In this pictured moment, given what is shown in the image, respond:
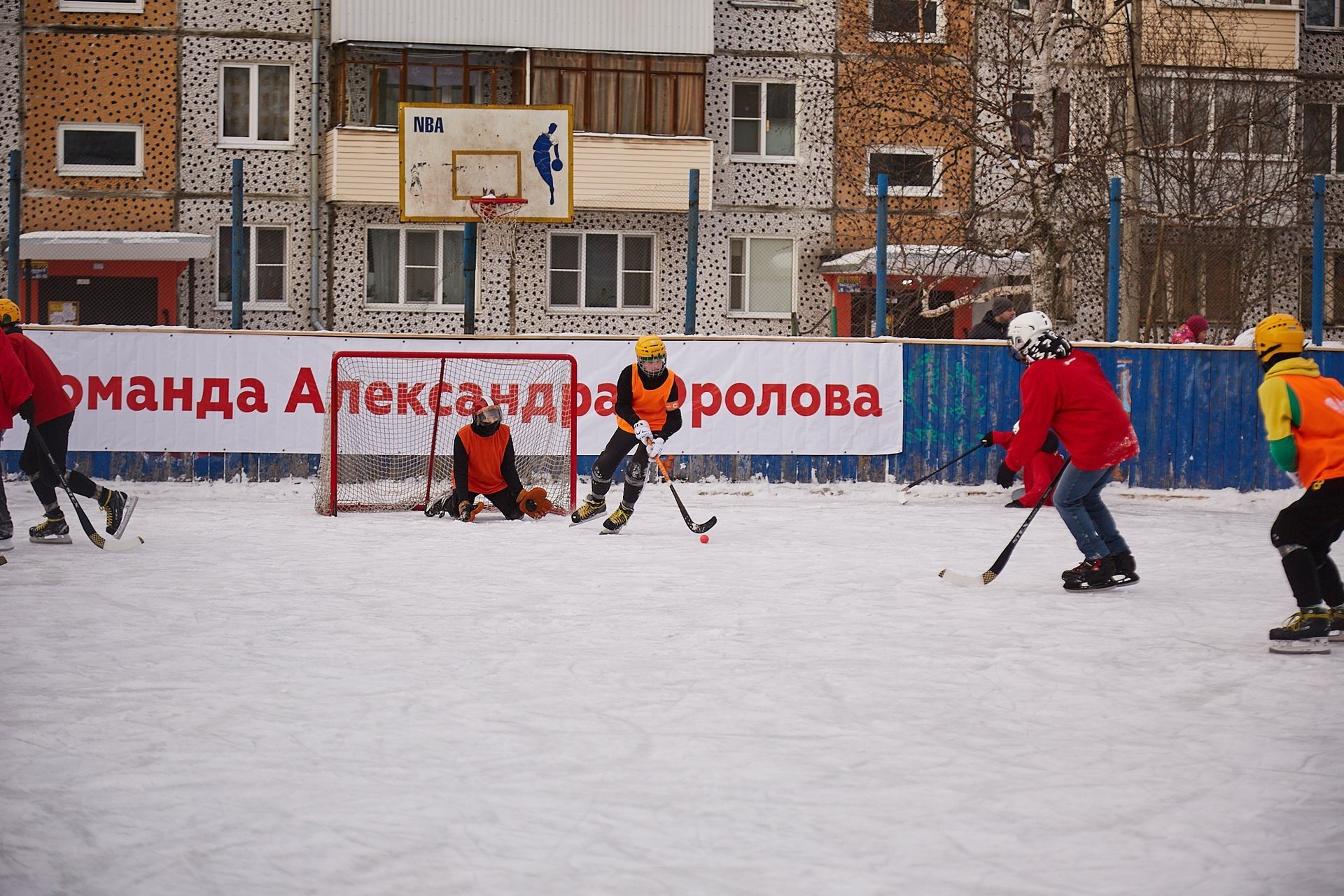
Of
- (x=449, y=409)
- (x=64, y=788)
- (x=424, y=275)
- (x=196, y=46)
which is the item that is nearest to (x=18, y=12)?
(x=196, y=46)

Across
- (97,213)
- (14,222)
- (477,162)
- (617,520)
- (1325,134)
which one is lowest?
(617,520)

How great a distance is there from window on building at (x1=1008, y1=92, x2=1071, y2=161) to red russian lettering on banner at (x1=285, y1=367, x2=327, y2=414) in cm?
762

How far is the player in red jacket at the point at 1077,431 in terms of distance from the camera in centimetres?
765

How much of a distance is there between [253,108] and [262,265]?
2.40m

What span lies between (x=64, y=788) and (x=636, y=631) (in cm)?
283

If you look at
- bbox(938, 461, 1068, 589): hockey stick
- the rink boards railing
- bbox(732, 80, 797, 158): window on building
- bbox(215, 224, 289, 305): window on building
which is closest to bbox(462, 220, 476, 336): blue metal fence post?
the rink boards railing

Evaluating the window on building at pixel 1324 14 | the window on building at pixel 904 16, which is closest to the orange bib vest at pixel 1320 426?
the window on building at pixel 904 16

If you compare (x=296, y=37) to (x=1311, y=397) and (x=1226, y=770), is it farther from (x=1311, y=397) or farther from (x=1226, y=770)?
(x=1226, y=770)

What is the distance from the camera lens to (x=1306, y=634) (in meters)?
6.02

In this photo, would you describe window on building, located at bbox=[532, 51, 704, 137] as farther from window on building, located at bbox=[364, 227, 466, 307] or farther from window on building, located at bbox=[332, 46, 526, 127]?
window on building, located at bbox=[364, 227, 466, 307]

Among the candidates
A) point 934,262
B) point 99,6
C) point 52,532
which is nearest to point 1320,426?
point 52,532

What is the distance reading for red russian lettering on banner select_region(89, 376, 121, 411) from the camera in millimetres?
12508

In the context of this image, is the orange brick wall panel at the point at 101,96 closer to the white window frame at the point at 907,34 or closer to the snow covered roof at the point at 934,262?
the snow covered roof at the point at 934,262

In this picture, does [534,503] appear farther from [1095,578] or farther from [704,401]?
[1095,578]
